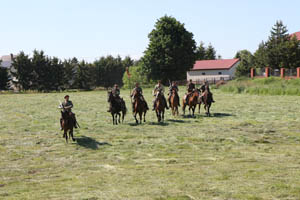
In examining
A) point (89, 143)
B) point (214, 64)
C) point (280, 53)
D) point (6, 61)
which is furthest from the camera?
point (6, 61)

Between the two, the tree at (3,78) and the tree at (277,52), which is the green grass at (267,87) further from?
the tree at (3,78)

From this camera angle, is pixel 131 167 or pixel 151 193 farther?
pixel 131 167

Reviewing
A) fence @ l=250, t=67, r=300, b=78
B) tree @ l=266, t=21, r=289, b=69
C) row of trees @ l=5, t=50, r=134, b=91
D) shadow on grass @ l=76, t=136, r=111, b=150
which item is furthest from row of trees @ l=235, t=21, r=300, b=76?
shadow on grass @ l=76, t=136, r=111, b=150

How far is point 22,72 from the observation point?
282 ft

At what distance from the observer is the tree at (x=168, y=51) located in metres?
72.6

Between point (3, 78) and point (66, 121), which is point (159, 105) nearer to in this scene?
point (66, 121)

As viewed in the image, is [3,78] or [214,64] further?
[214,64]

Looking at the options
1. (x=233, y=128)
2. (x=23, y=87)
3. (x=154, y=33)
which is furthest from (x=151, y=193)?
(x=23, y=87)

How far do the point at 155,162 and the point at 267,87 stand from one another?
3545 centimetres

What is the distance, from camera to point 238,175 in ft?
29.4

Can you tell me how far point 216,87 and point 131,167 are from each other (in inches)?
2064

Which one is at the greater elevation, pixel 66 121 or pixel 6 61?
pixel 6 61

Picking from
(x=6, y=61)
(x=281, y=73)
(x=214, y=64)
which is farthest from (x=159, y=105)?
(x=6, y=61)

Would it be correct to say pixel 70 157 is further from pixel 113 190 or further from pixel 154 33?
pixel 154 33
